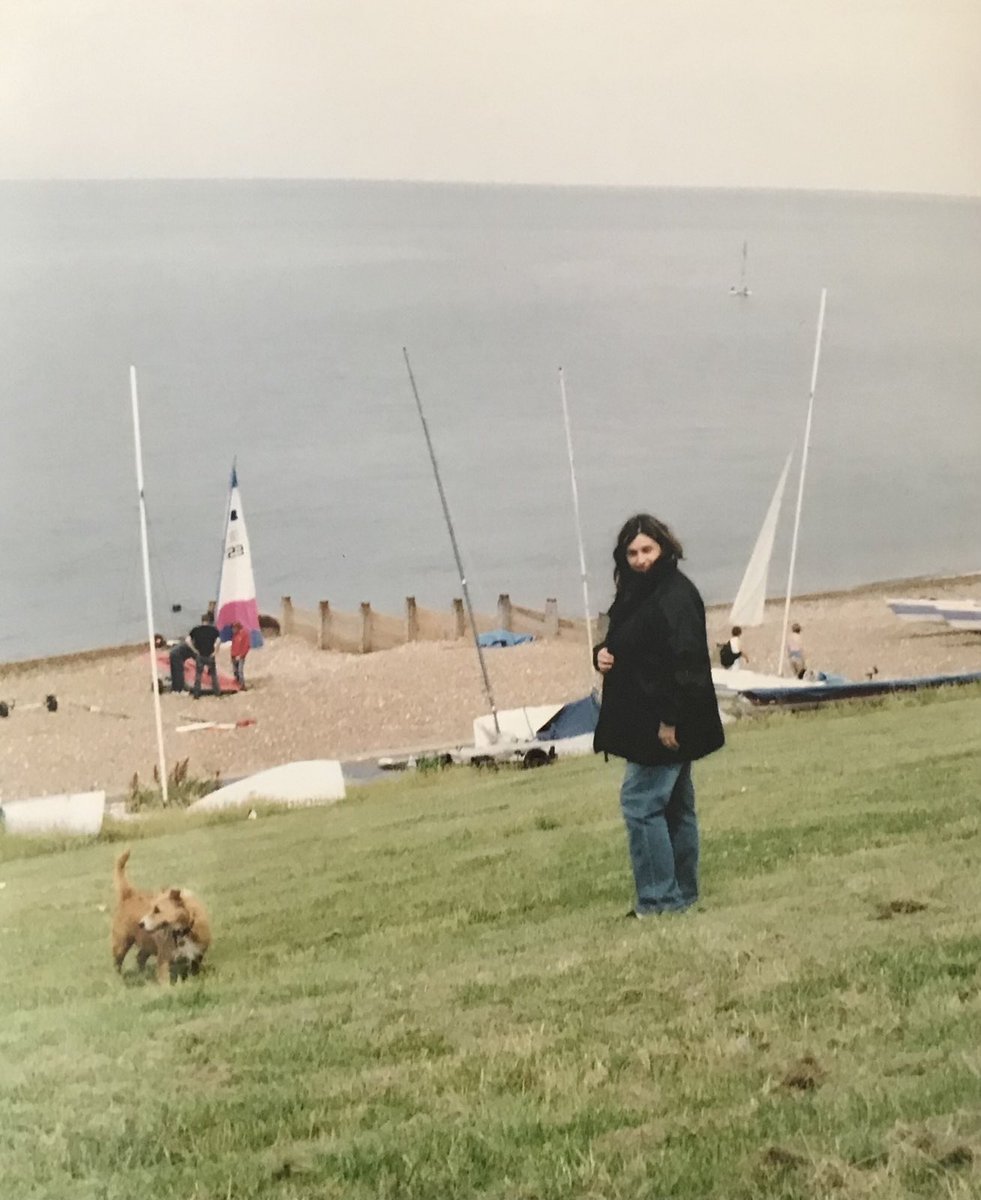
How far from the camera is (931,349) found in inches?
109

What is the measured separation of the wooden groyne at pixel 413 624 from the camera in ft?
7.86

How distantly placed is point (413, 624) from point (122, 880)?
0.62 metres

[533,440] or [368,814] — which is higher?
[533,440]

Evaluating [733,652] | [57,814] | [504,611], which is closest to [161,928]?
[57,814]

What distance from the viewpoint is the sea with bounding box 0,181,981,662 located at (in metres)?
2.30

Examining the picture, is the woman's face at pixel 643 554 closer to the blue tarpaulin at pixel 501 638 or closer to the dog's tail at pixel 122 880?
the blue tarpaulin at pixel 501 638

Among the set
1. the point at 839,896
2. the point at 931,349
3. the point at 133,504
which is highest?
the point at 931,349

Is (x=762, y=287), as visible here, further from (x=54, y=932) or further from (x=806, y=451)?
(x=54, y=932)

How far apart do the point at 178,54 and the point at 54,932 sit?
4.30 feet

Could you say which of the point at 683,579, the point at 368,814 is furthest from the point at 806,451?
the point at 368,814

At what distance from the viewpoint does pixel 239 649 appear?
7.69ft

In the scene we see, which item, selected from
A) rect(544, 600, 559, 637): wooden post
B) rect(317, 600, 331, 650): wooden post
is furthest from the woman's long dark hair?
rect(317, 600, 331, 650): wooden post

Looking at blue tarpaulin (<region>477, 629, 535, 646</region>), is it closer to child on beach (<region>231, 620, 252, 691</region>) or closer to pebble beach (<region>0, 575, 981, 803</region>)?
pebble beach (<region>0, 575, 981, 803</region>)

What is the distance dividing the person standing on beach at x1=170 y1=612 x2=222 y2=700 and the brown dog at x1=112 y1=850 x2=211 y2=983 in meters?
0.33
